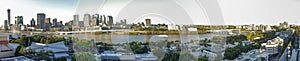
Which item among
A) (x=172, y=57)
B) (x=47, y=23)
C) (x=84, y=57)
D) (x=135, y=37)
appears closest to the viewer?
(x=84, y=57)

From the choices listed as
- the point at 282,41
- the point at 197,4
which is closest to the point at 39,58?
the point at 197,4

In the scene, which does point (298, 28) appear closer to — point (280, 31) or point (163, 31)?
point (280, 31)

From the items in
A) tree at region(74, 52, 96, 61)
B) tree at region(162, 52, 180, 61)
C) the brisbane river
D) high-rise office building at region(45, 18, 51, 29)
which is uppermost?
high-rise office building at region(45, 18, 51, 29)

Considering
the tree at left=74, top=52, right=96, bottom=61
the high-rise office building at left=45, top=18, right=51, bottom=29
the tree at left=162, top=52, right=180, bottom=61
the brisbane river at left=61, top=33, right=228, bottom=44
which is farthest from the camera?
the brisbane river at left=61, top=33, right=228, bottom=44

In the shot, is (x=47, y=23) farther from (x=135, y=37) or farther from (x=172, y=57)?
(x=172, y=57)

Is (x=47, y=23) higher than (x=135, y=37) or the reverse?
higher

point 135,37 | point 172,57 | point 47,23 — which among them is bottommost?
point 172,57

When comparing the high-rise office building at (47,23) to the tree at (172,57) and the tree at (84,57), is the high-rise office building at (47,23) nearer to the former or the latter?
the tree at (84,57)

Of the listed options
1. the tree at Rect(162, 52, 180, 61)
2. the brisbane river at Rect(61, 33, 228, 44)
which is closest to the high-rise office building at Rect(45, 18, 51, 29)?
the brisbane river at Rect(61, 33, 228, 44)

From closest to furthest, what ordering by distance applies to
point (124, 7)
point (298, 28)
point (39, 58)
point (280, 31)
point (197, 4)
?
1. point (197, 4)
2. point (124, 7)
3. point (39, 58)
4. point (298, 28)
5. point (280, 31)

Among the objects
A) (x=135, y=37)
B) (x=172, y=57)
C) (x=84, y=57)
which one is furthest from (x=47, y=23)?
(x=172, y=57)

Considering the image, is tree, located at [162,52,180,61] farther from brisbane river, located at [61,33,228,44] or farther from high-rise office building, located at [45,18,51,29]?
high-rise office building, located at [45,18,51,29]
